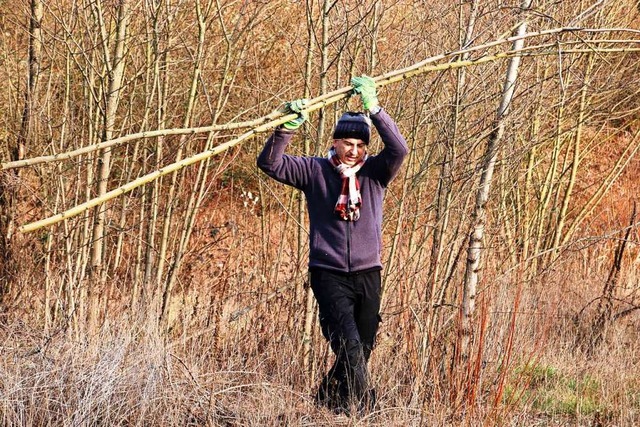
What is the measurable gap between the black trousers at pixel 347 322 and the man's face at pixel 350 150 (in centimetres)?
56

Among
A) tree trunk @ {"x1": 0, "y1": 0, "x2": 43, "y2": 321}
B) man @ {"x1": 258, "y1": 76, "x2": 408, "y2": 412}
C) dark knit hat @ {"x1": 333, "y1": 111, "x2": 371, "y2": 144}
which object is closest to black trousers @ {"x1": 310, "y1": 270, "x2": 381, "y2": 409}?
man @ {"x1": 258, "y1": 76, "x2": 408, "y2": 412}

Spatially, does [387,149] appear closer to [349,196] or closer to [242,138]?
[349,196]

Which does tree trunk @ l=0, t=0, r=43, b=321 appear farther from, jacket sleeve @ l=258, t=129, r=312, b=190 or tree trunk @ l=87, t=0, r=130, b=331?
jacket sleeve @ l=258, t=129, r=312, b=190

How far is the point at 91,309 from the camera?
5.75 m

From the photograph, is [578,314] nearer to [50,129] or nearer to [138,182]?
[50,129]

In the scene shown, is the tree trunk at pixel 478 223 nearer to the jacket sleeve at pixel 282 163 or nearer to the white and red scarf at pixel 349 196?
the white and red scarf at pixel 349 196

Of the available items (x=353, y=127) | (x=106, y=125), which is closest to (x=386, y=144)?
(x=353, y=127)

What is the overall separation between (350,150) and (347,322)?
841mm

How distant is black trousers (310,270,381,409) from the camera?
4.38 metres

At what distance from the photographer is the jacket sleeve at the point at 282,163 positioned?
4238 mm

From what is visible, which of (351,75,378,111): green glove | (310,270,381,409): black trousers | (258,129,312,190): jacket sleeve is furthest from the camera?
(310,270,381,409): black trousers

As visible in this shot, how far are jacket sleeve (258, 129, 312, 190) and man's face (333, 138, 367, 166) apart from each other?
18 cm

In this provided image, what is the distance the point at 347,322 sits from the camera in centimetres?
442

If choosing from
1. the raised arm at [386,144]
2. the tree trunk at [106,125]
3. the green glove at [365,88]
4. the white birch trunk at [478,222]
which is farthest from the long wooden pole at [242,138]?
the tree trunk at [106,125]
